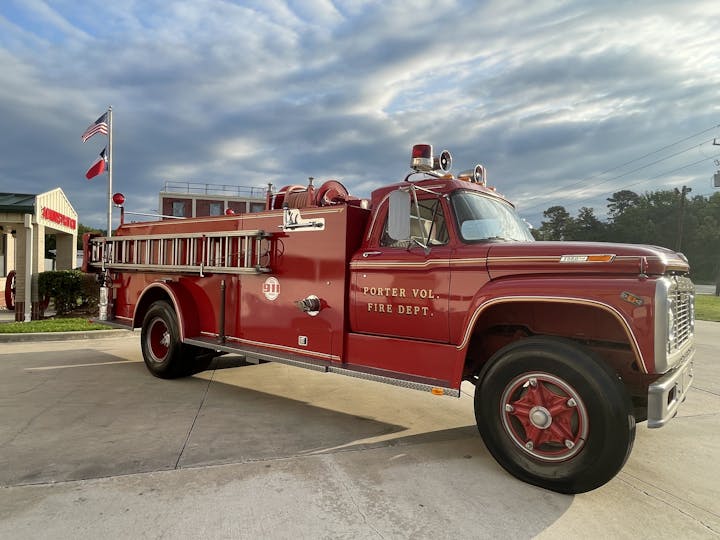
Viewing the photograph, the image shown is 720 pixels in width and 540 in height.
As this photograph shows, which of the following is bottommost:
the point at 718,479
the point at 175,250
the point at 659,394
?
the point at 718,479

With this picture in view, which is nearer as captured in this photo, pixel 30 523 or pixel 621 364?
pixel 30 523

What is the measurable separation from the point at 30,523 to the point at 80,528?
0.32 m

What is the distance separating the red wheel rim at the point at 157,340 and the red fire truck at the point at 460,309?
296 mm

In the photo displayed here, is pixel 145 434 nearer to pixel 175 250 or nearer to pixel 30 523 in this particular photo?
pixel 30 523

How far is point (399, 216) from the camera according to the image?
3955 mm

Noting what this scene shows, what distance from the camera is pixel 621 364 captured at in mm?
3609

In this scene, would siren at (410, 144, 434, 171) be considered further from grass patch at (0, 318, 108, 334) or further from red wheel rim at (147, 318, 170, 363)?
grass patch at (0, 318, 108, 334)

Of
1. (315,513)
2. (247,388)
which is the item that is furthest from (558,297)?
(247,388)

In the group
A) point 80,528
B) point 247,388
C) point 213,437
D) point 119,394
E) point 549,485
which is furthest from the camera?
point 247,388

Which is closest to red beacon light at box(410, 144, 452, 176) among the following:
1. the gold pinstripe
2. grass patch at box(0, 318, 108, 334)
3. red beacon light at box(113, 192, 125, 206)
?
the gold pinstripe

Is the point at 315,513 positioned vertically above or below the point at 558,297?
below

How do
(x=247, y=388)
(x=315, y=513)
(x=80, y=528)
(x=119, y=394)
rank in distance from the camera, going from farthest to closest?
1. (x=247, y=388)
2. (x=119, y=394)
3. (x=315, y=513)
4. (x=80, y=528)

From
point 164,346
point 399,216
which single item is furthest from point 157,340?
point 399,216

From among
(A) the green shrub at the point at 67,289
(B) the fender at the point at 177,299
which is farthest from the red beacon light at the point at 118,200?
(A) the green shrub at the point at 67,289
